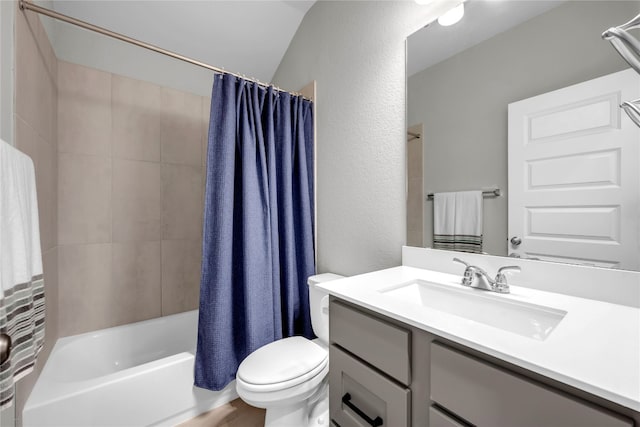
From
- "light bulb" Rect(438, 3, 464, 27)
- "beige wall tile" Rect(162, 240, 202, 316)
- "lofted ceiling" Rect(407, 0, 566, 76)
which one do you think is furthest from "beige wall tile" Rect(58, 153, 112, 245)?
"light bulb" Rect(438, 3, 464, 27)

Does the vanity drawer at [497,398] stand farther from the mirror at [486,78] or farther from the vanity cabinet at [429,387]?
the mirror at [486,78]

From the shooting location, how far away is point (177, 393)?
1428 mm

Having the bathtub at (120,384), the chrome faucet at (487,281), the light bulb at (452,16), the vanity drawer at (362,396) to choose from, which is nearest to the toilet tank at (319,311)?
the vanity drawer at (362,396)

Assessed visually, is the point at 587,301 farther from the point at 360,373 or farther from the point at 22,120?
the point at 22,120

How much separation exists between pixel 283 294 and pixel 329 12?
1.89m

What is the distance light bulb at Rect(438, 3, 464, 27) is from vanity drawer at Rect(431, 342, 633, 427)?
4.31ft

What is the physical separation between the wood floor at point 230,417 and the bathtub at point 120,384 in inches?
1.3

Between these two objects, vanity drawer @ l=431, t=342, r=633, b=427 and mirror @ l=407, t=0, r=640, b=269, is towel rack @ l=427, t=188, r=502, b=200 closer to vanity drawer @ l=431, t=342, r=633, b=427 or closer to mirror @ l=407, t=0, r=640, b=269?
mirror @ l=407, t=0, r=640, b=269

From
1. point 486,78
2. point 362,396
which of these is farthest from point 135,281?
point 486,78

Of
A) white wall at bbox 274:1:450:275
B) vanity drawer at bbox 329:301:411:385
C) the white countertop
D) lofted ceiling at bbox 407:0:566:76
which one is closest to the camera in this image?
the white countertop

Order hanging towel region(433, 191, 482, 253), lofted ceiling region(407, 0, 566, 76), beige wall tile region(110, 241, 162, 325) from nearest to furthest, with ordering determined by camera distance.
Result: lofted ceiling region(407, 0, 566, 76) → hanging towel region(433, 191, 482, 253) → beige wall tile region(110, 241, 162, 325)

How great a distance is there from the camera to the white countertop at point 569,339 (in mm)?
440

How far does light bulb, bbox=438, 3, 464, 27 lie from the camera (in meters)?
1.16

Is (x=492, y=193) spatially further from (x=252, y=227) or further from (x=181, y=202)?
(x=181, y=202)
